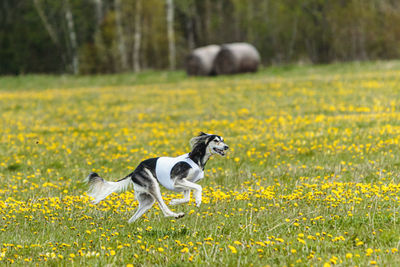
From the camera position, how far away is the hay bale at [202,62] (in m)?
33.5

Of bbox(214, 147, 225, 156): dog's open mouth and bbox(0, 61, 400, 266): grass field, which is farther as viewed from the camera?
bbox(214, 147, 225, 156): dog's open mouth

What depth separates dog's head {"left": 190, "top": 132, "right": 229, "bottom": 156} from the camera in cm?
527

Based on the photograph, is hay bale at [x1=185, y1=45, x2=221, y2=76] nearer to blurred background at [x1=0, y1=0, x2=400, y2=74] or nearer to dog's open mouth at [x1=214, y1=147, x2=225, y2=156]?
blurred background at [x1=0, y1=0, x2=400, y2=74]

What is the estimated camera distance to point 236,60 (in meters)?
32.2

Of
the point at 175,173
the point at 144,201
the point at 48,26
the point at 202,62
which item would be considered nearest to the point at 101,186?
the point at 144,201

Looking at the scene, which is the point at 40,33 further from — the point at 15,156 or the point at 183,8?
the point at 15,156

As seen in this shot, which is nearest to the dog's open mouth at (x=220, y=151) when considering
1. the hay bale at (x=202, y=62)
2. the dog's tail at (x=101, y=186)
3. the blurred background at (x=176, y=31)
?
the dog's tail at (x=101, y=186)

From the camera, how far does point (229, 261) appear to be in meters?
4.52

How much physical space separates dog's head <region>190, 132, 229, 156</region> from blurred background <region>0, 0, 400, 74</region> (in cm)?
3942

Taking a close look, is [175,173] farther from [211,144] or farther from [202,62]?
[202,62]

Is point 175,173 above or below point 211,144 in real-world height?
below

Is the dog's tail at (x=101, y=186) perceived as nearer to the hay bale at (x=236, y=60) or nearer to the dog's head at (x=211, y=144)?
the dog's head at (x=211, y=144)

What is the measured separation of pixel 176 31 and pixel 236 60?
3021 cm

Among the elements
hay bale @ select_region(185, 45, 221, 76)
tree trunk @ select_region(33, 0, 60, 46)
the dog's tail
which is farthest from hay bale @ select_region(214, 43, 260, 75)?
tree trunk @ select_region(33, 0, 60, 46)
